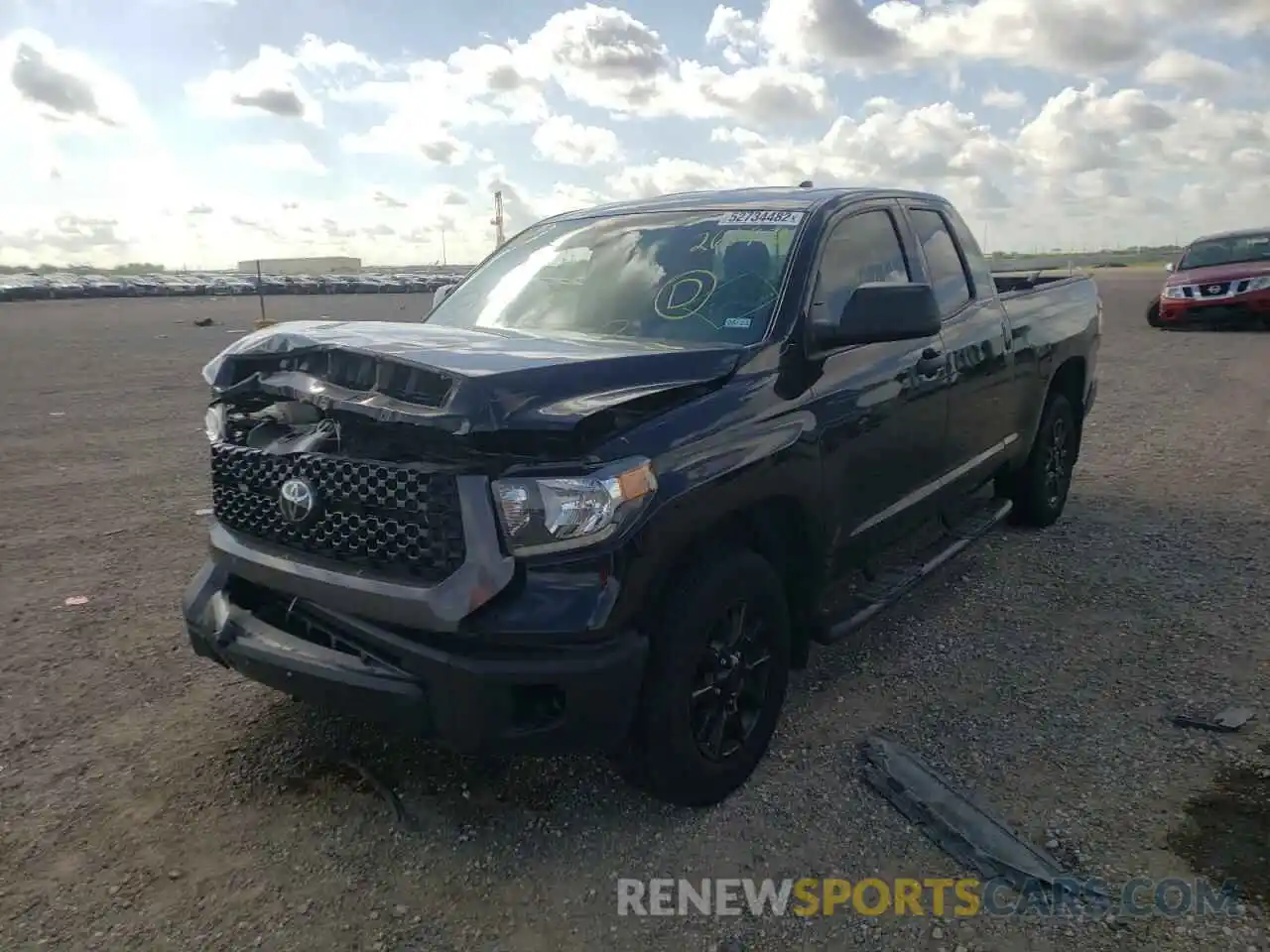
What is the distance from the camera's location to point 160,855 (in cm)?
290

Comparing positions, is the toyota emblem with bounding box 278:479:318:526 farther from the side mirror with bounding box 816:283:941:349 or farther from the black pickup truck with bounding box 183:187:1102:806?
the side mirror with bounding box 816:283:941:349

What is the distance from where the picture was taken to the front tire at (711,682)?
284 centimetres

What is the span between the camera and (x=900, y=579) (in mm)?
4215

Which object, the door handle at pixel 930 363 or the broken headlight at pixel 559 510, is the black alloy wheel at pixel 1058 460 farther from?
the broken headlight at pixel 559 510

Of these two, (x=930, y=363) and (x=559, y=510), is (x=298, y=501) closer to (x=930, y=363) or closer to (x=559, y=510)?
(x=559, y=510)

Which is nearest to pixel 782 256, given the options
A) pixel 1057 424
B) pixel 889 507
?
pixel 889 507

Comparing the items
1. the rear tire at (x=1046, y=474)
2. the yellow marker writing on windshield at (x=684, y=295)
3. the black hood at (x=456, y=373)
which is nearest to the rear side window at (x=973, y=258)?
the rear tire at (x=1046, y=474)

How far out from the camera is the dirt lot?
2629 millimetres

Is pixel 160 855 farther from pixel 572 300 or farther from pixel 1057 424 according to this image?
pixel 1057 424

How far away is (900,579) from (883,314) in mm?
1352

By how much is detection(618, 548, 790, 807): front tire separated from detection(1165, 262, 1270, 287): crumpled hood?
16453mm

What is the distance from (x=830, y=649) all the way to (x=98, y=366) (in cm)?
1490

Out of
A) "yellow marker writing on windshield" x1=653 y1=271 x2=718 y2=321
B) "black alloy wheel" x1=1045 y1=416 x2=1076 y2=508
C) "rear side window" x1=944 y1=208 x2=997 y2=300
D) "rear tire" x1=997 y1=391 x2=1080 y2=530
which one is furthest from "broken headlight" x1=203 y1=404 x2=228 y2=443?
"black alloy wheel" x1=1045 y1=416 x2=1076 y2=508

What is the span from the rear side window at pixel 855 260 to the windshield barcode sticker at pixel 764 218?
0.16 meters
